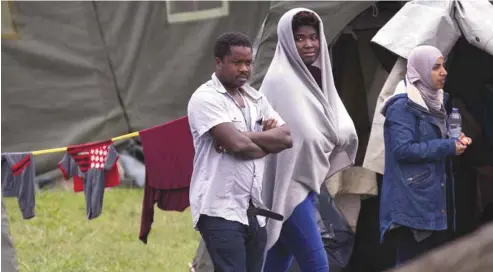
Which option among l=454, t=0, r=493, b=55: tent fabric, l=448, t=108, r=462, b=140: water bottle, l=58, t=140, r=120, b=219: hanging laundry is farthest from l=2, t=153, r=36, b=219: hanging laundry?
l=454, t=0, r=493, b=55: tent fabric

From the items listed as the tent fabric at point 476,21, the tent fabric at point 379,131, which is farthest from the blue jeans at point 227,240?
the tent fabric at point 476,21

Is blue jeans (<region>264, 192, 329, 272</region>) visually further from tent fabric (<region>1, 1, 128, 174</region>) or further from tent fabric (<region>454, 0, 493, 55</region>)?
tent fabric (<region>1, 1, 128, 174</region>)

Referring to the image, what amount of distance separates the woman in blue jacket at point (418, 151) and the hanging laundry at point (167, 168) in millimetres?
1141

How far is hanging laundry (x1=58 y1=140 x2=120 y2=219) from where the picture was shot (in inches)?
271

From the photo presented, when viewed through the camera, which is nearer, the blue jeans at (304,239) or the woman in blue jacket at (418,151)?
the blue jeans at (304,239)

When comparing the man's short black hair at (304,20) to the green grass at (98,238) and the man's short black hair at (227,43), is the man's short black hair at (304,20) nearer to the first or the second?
the man's short black hair at (227,43)

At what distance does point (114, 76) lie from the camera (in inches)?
395

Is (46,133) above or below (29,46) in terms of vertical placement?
below

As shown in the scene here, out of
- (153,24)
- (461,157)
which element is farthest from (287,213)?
(153,24)

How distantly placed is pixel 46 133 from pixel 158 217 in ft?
3.98

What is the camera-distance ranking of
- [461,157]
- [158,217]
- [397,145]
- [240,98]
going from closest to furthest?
[240,98]
[397,145]
[461,157]
[158,217]

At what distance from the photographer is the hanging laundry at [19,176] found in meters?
6.87

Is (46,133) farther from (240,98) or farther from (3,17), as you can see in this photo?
(240,98)

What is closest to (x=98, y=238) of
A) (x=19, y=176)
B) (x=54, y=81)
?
(x=54, y=81)
